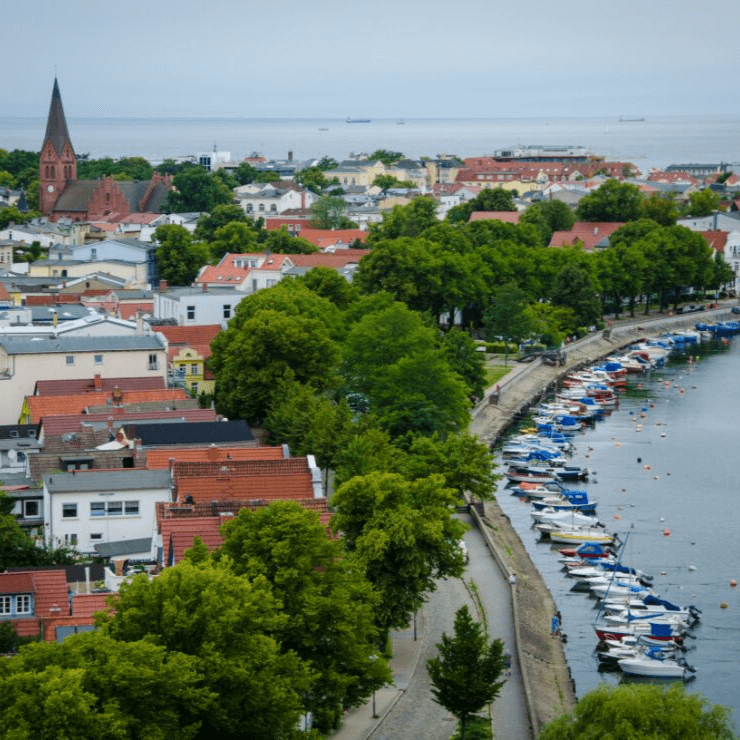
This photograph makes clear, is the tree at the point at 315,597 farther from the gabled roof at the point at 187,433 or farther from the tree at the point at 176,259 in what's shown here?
the tree at the point at 176,259

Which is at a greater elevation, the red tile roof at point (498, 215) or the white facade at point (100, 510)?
the red tile roof at point (498, 215)

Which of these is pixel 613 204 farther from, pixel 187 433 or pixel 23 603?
pixel 23 603

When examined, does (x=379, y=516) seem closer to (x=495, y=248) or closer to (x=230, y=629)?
(x=230, y=629)

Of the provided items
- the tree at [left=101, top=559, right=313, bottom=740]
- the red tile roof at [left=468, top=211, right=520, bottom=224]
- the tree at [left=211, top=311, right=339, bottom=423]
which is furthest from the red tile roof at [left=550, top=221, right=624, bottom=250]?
the tree at [left=101, top=559, right=313, bottom=740]

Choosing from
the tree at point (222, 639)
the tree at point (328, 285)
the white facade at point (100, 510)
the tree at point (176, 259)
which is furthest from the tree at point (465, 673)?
the tree at point (176, 259)

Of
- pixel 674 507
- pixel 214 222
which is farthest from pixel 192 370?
pixel 214 222

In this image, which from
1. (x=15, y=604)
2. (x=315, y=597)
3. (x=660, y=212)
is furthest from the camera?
(x=660, y=212)
